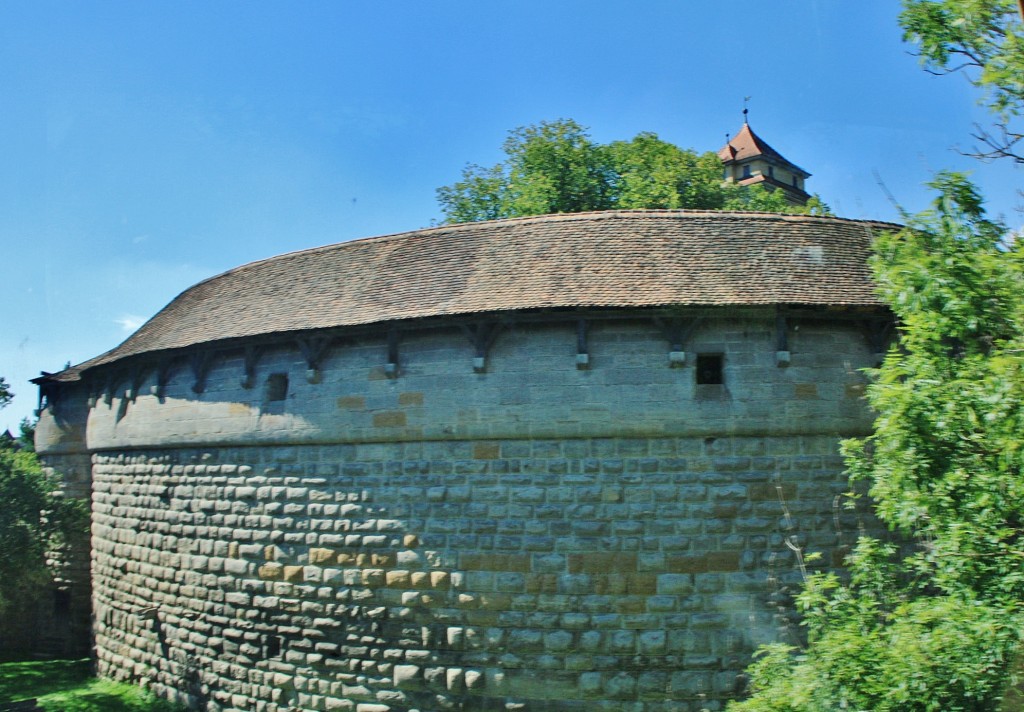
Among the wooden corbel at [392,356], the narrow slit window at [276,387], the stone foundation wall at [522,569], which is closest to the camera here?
the stone foundation wall at [522,569]

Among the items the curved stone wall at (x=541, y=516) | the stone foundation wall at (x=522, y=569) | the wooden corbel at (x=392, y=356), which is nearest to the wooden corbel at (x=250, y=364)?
the curved stone wall at (x=541, y=516)

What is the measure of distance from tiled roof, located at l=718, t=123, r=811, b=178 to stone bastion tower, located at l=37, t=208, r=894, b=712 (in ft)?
116

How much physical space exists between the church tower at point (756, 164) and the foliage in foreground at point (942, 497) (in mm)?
36460

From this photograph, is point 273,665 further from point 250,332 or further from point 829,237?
point 829,237

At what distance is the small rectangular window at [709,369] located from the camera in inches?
337

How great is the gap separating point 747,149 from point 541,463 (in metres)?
38.7

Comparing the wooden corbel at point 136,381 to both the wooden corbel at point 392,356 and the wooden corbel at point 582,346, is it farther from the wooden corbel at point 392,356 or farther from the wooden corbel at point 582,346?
the wooden corbel at point 582,346

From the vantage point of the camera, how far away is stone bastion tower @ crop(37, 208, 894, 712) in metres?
7.98

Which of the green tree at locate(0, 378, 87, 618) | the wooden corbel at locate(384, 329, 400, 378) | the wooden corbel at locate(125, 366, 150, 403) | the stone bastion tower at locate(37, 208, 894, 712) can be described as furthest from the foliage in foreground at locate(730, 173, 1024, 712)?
the green tree at locate(0, 378, 87, 618)

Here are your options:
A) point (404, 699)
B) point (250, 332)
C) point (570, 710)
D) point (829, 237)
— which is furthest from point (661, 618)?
point (250, 332)

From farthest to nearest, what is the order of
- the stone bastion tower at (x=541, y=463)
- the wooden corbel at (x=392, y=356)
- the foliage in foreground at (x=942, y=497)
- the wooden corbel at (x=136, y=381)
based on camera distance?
the wooden corbel at (x=136, y=381) < the wooden corbel at (x=392, y=356) < the stone bastion tower at (x=541, y=463) < the foliage in foreground at (x=942, y=497)

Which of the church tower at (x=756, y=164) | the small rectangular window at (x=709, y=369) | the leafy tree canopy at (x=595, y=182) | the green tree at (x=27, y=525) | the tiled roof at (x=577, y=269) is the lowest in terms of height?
the green tree at (x=27, y=525)

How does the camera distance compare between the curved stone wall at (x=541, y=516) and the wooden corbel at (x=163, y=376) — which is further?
the wooden corbel at (x=163, y=376)

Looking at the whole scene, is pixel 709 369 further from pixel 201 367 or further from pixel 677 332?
pixel 201 367
